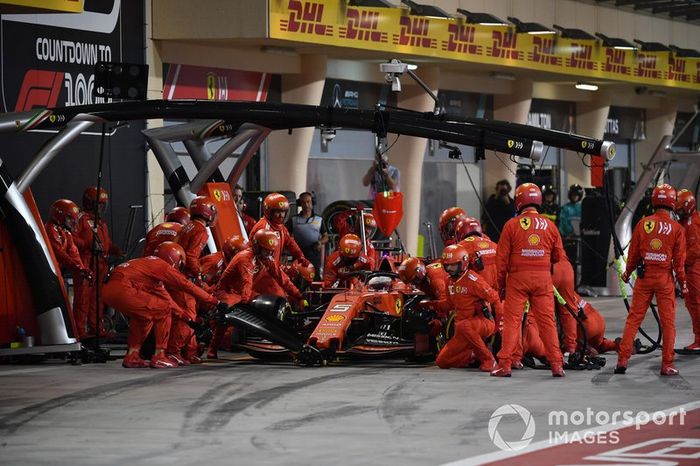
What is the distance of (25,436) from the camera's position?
38.1 ft

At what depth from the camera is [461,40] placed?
2792cm

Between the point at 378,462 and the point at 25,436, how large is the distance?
3.11 m

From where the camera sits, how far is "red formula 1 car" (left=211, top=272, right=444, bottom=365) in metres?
16.7

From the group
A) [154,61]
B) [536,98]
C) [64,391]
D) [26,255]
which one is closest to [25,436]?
[64,391]

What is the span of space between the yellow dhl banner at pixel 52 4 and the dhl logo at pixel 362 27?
26.3ft

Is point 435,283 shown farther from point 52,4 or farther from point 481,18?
point 481,18

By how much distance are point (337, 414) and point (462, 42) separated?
1633 centimetres

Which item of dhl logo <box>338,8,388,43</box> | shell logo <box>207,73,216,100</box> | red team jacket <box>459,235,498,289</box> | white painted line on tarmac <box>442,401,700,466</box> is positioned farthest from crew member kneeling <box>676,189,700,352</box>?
shell logo <box>207,73,216,100</box>

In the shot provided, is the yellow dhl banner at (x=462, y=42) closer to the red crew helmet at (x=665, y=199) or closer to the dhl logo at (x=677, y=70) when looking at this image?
the dhl logo at (x=677, y=70)

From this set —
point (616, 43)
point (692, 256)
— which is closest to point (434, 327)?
point (692, 256)

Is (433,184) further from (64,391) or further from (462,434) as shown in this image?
(462,434)

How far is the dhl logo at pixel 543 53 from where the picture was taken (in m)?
30.2

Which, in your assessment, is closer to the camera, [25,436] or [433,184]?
[25,436]

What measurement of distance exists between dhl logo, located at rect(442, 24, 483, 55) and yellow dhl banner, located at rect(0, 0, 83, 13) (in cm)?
1129
